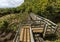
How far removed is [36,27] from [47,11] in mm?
10396

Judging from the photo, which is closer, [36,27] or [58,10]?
[36,27]

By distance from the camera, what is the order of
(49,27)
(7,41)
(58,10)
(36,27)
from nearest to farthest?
(49,27)
(36,27)
(7,41)
(58,10)

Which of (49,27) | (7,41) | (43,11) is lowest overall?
(7,41)

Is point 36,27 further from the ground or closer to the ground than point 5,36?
further from the ground

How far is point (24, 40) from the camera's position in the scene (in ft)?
43.0

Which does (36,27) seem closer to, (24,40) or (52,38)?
→ (52,38)

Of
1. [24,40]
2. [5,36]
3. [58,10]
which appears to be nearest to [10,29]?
[5,36]

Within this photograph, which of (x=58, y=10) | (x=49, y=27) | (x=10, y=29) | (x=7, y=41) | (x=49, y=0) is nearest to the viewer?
(x=49, y=27)

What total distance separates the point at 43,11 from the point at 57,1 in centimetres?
291

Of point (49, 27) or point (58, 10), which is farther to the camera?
point (58, 10)

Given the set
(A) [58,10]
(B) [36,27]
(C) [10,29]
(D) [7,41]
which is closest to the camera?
(B) [36,27]

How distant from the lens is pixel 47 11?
92.1ft

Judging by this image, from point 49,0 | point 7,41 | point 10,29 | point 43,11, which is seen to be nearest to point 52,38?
point 7,41

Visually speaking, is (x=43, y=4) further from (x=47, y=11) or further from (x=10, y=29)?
(x=10, y=29)
